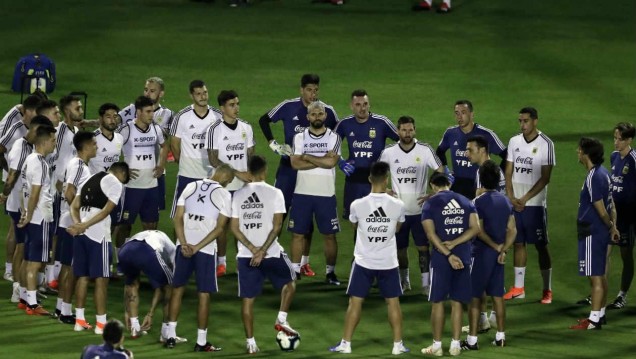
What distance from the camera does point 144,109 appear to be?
699 inches

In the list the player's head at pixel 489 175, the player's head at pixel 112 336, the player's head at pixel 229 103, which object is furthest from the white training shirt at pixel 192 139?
the player's head at pixel 112 336

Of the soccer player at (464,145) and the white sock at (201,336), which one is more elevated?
the soccer player at (464,145)

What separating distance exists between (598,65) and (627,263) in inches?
668

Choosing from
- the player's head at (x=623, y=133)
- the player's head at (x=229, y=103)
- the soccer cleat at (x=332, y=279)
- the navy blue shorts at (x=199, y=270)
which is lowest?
the soccer cleat at (x=332, y=279)

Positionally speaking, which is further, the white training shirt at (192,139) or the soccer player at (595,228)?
the white training shirt at (192,139)

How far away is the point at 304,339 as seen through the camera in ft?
50.8

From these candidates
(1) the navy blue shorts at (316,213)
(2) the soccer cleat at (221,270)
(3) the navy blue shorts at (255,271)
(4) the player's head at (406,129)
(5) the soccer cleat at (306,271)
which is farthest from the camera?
(5) the soccer cleat at (306,271)

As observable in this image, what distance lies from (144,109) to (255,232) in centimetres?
354

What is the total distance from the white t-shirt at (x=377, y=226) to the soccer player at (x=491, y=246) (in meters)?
0.99

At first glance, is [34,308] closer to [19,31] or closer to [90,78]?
[90,78]

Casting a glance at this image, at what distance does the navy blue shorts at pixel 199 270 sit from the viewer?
14.9 meters

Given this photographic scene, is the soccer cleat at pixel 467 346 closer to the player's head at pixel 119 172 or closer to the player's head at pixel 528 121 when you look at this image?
the player's head at pixel 528 121

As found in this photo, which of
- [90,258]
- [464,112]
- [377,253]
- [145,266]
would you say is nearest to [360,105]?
[464,112]

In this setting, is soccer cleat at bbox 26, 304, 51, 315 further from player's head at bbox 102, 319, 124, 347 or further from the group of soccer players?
player's head at bbox 102, 319, 124, 347
